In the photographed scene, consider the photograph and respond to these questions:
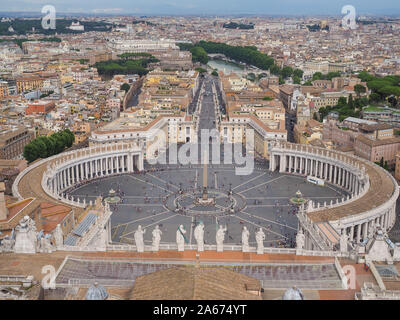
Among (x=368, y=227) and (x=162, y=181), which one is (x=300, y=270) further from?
(x=162, y=181)

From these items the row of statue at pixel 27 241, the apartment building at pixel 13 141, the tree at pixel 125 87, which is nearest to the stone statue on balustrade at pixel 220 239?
the row of statue at pixel 27 241

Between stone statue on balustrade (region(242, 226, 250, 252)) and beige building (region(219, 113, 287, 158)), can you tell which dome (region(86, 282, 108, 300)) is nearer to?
stone statue on balustrade (region(242, 226, 250, 252))

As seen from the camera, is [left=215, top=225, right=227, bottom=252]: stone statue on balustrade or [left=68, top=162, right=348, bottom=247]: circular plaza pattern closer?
[left=215, top=225, right=227, bottom=252]: stone statue on balustrade

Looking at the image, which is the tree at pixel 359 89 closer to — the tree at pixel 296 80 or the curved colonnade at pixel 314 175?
the tree at pixel 296 80

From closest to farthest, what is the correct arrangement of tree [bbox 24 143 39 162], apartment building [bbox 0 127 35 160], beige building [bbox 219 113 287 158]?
1. tree [bbox 24 143 39 162]
2. apartment building [bbox 0 127 35 160]
3. beige building [bbox 219 113 287 158]

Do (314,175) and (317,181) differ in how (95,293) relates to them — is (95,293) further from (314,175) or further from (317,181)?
(314,175)

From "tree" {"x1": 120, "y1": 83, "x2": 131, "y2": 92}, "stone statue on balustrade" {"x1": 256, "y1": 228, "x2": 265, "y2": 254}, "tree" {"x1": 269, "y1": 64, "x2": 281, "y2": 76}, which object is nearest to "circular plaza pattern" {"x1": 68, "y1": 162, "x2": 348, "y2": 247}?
"stone statue on balustrade" {"x1": 256, "y1": 228, "x2": 265, "y2": 254}

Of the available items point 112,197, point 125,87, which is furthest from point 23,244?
point 125,87
